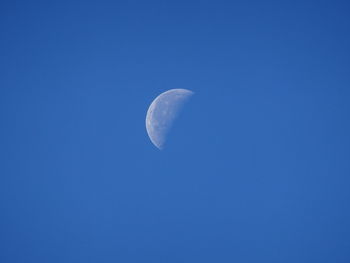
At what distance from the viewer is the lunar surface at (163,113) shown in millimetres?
2496

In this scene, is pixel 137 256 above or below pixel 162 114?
below

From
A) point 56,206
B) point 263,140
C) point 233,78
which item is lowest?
point 56,206

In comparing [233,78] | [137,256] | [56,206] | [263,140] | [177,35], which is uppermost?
[177,35]

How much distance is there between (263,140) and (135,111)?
1233mm

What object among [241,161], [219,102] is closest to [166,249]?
[241,161]

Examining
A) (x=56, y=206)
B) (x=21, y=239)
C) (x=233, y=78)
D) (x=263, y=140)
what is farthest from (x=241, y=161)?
(x=21, y=239)

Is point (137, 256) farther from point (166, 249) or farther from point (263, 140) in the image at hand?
point (263, 140)

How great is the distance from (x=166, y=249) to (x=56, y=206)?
42.9 inches

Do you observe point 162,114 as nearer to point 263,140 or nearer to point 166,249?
point 263,140

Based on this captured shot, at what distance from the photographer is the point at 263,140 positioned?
251 centimetres

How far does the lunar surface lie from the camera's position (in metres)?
2.50

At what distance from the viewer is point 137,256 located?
2.51m

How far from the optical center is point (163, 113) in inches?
98.4

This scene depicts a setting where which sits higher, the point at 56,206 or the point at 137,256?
the point at 56,206
